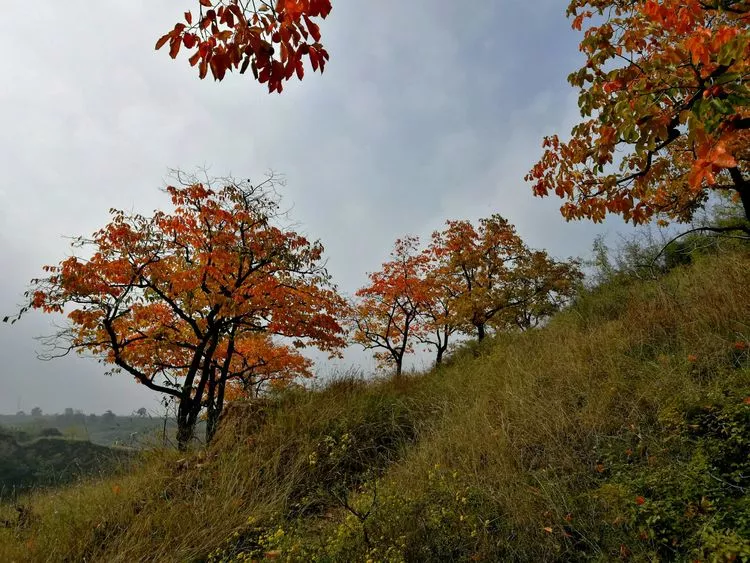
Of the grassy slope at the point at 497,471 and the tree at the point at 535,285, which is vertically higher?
the tree at the point at 535,285

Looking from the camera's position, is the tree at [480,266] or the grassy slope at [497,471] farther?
the tree at [480,266]

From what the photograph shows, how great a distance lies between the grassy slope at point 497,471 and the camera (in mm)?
3113

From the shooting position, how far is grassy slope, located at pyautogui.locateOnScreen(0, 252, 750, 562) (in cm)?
311

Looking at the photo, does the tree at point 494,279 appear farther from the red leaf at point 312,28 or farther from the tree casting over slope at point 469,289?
the red leaf at point 312,28

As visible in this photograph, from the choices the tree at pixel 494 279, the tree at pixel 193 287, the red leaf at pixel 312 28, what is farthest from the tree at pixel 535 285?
the red leaf at pixel 312 28

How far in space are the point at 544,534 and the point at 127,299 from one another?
35.4 ft

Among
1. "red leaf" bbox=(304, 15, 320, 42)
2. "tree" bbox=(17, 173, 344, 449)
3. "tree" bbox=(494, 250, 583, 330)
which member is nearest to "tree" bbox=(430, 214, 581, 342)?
"tree" bbox=(494, 250, 583, 330)

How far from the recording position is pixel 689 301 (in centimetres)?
578

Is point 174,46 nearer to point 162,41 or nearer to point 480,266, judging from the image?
point 162,41

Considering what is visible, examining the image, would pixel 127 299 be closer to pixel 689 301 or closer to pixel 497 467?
pixel 497 467

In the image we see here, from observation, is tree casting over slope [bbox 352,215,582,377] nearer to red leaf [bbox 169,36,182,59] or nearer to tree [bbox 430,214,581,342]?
tree [bbox 430,214,581,342]

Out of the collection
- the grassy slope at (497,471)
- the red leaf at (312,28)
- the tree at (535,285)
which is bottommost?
the grassy slope at (497,471)

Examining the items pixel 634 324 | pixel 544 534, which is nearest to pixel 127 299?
pixel 544 534

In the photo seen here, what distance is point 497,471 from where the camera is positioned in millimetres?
4121
